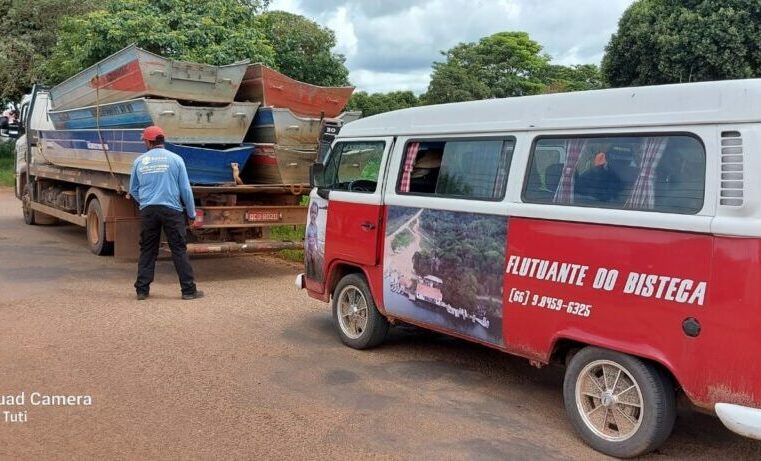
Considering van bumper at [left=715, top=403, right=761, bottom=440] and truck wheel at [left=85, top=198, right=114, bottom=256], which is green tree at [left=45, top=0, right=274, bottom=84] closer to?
truck wheel at [left=85, top=198, right=114, bottom=256]

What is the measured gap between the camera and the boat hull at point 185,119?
8.18m

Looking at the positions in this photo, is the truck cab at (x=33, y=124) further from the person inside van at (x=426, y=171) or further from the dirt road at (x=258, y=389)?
the person inside van at (x=426, y=171)

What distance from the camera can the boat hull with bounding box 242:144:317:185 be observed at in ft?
28.9

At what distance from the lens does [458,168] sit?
482 cm

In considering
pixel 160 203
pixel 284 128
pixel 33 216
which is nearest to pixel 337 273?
pixel 160 203

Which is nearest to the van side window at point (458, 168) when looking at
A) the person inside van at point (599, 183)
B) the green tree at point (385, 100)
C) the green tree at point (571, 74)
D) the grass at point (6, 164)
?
the person inside van at point (599, 183)

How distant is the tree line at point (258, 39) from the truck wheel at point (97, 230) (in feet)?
15.5

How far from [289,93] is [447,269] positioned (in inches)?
200

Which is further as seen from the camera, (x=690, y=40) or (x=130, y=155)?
(x=690, y=40)

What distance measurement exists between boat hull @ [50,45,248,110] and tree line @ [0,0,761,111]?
5.03 metres

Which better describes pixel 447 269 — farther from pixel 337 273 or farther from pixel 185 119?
pixel 185 119

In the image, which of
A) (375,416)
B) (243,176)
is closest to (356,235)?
(375,416)

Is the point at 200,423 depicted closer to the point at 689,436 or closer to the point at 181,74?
the point at 689,436

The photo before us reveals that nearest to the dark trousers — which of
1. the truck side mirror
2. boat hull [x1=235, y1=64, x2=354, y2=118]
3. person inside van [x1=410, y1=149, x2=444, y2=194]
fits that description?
boat hull [x1=235, y1=64, x2=354, y2=118]
